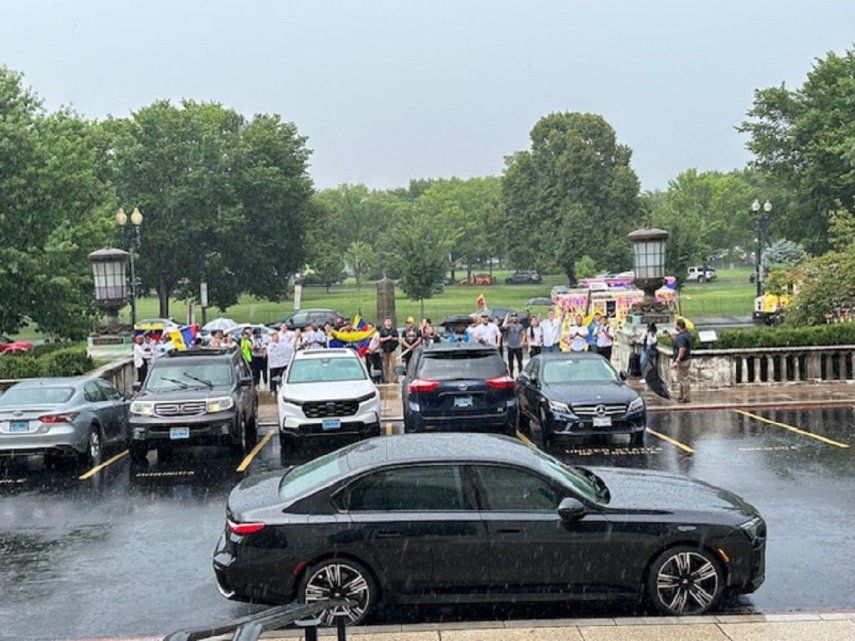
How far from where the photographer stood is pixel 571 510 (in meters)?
7.80

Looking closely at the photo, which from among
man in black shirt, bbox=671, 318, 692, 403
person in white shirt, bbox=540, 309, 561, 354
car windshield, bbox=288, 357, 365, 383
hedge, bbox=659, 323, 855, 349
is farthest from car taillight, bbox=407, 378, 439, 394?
hedge, bbox=659, 323, 855, 349

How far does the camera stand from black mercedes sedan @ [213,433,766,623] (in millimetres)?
7820

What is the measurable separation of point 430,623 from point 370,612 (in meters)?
0.49

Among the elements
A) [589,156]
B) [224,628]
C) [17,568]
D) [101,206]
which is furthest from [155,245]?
[224,628]

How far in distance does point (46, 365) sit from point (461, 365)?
32.8 ft

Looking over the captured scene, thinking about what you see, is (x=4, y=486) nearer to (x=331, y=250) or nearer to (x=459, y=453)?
(x=459, y=453)

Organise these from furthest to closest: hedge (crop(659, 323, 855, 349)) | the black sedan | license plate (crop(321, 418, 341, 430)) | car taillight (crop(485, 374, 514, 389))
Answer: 1. hedge (crop(659, 323, 855, 349))
2. license plate (crop(321, 418, 341, 430))
3. car taillight (crop(485, 374, 514, 389))
4. the black sedan

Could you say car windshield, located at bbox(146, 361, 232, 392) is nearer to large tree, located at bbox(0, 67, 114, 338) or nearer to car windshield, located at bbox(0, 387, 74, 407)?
car windshield, located at bbox(0, 387, 74, 407)

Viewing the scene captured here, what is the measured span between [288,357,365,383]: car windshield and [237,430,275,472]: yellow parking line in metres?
1.30

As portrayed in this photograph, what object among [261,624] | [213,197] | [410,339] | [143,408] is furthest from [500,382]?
[213,197]

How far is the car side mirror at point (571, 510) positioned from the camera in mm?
7805

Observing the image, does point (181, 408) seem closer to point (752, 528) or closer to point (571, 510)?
point (571, 510)

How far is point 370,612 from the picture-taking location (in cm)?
791

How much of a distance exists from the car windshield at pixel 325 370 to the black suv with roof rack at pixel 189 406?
100 cm
